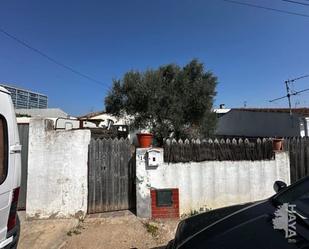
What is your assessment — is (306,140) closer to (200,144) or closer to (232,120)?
(200,144)

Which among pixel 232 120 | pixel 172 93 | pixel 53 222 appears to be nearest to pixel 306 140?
pixel 53 222

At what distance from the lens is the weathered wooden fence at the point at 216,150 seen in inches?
297

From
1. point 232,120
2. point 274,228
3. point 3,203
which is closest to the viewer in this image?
point 274,228

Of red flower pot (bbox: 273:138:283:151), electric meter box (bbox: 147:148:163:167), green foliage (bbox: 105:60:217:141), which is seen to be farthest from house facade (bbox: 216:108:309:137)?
electric meter box (bbox: 147:148:163:167)

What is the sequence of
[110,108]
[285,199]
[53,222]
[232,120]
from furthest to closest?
1. [232,120]
2. [110,108]
3. [53,222]
4. [285,199]

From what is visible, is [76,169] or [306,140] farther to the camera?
[306,140]

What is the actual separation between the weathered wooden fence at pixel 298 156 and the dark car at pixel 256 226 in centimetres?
546

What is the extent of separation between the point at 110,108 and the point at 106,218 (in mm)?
16312

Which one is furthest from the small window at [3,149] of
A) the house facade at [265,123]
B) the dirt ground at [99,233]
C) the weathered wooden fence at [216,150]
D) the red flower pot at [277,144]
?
the house facade at [265,123]

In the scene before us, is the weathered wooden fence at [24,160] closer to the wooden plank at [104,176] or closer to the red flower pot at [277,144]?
the wooden plank at [104,176]

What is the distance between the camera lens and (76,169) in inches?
283

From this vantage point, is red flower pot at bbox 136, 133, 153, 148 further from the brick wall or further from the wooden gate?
the brick wall

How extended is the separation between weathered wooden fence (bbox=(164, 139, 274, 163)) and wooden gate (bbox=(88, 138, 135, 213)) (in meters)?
0.96

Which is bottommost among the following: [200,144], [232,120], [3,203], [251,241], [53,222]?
[53,222]
